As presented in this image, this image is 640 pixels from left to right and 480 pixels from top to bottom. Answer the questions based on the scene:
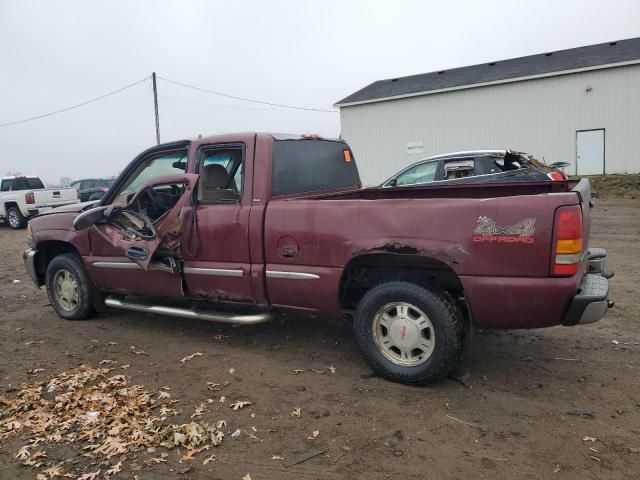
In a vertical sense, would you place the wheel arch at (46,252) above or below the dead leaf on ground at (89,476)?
above

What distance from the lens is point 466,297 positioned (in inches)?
139

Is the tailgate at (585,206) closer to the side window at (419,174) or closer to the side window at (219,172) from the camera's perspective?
the side window at (219,172)

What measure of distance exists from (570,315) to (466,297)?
0.66 metres

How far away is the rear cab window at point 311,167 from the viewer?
4566 mm

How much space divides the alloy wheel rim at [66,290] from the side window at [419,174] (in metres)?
6.10

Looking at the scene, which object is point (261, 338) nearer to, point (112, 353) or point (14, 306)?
point (112, 353)

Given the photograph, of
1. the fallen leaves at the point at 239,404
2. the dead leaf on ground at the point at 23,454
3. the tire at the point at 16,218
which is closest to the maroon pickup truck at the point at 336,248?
the fallen leaves at the point at 239,404

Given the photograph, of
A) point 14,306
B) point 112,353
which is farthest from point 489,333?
point 14,306

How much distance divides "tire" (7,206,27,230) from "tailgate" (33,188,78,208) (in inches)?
28.6

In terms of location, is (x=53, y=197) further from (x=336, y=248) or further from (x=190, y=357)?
(x=336, y=248)

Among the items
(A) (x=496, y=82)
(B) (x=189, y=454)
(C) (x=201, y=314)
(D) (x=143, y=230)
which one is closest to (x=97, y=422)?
(B) (x=189, y=454)

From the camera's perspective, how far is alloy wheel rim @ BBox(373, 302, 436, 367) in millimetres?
3744

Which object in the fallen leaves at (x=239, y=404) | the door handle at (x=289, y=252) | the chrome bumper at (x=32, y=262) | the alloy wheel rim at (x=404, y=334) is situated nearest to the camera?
the fallen leaves at (x=239, y=404)

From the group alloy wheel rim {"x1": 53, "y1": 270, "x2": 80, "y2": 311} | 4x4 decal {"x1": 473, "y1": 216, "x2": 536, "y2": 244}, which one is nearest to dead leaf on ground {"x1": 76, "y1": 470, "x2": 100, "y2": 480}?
4x4 decal {"x1": 473, "y1": 216, "x2": 536, "y2": 244}
